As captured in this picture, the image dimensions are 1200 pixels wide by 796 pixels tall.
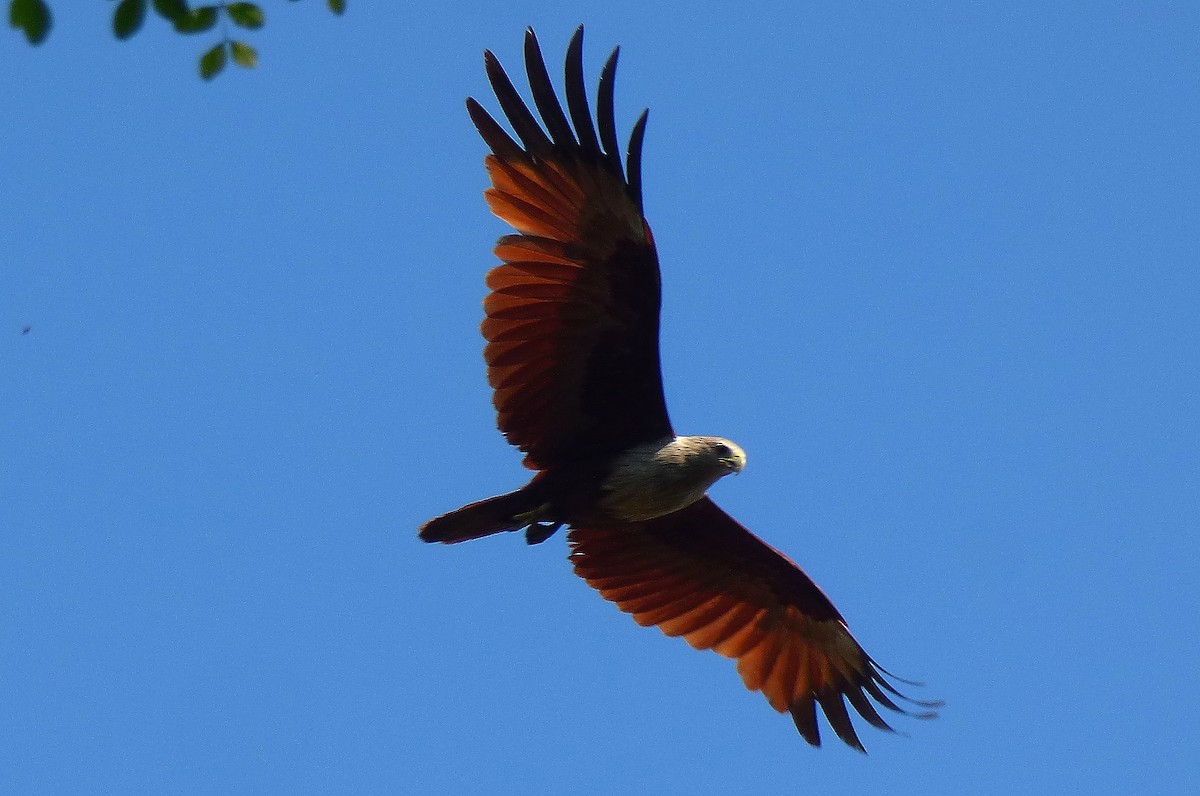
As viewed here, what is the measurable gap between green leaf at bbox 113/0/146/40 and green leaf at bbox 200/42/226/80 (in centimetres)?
35

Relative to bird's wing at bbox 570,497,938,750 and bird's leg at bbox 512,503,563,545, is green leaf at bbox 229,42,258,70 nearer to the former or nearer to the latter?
bird's leg at bbox 512,503,563,545

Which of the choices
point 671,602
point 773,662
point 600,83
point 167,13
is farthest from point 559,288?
point 167,13

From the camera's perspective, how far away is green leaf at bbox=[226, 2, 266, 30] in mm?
3275

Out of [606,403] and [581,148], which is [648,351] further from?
[581,148]

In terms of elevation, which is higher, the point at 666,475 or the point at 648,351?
the point at 648,351

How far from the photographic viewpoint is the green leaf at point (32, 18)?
9.53 ft

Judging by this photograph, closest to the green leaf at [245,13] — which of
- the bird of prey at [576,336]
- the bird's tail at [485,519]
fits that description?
the bird of prey at [576,336]

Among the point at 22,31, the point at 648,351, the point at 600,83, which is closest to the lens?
the point at 22,31

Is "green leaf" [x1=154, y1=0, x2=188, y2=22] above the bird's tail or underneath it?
underneath

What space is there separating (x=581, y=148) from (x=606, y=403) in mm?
1648

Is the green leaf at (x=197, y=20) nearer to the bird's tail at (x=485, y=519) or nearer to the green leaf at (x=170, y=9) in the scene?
the green leaf at (x=170, y=9)

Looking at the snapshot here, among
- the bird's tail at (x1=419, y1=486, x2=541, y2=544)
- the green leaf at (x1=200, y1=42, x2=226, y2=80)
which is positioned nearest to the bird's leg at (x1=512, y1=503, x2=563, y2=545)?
the bird's tail at (x1=419, y1=486, x2=541, y2=544)

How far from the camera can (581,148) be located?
8.13 m

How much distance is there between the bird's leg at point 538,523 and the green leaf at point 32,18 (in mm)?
5831
